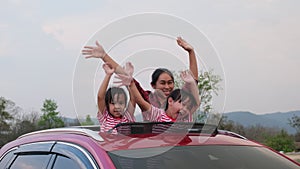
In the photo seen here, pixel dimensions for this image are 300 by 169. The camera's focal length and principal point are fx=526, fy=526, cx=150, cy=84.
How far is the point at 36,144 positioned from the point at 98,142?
0.84m

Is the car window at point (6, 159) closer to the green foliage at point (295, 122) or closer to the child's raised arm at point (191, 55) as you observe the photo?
the child's raised arm at point (191, 55)

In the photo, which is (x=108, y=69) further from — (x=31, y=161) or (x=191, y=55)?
(x=31, y=161)

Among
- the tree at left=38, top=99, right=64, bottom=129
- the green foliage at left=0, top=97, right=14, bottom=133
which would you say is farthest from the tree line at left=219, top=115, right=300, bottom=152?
the green foliage at left=0, top=97, right=14, bottom=133

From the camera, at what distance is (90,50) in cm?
510

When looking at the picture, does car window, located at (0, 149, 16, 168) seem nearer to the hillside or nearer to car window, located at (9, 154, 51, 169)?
car window, located at (9, 154, 51, 169)

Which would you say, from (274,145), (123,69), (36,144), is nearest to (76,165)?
(36,144)

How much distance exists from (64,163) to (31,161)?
1.90 feet

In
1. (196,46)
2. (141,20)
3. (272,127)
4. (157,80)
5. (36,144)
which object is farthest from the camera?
(272,127)

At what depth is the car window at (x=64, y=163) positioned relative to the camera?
12.0 ft

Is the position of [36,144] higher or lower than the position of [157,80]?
lower

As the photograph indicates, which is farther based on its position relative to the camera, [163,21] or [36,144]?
[163,21]

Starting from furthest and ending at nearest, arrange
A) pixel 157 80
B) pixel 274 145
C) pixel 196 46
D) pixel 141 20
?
pixel 274 145
pixel 157 80
pixel 196 46
pixel 141 20

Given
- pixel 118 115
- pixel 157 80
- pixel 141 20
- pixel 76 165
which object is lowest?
pixel 76 165

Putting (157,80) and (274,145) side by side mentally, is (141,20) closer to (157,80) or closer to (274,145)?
(157,80)
